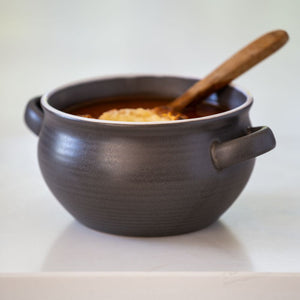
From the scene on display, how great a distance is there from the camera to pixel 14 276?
3.47ft

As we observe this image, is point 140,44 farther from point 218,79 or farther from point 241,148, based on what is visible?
point 241,148

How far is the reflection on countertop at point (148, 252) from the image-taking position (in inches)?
42.3

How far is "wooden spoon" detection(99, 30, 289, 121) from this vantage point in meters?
1.18

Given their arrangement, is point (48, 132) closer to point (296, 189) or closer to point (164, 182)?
point (164, 182)

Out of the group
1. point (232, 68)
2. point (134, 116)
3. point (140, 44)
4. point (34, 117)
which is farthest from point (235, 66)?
point (140, 44)

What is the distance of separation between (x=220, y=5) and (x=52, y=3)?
42cm

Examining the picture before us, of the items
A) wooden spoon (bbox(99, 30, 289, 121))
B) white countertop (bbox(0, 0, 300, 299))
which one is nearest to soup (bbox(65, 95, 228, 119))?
wooden spoon (bbox(99, 30, 289, 121))

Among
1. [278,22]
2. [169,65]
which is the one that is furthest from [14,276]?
[278,22]

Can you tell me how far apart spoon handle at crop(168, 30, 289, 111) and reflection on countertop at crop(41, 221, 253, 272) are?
217mm

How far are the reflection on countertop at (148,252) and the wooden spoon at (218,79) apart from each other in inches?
7.0

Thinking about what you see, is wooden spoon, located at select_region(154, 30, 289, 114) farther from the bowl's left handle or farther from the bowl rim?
the bowl's left handle

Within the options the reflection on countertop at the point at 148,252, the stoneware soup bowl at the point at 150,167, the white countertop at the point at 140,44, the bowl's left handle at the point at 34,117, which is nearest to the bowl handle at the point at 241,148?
the stoneware soup bowl at the point at 150,167

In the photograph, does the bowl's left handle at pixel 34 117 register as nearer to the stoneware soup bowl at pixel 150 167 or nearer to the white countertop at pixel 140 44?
the stoneware soup bowl at pixel 150 167

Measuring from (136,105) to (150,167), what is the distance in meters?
0.26
